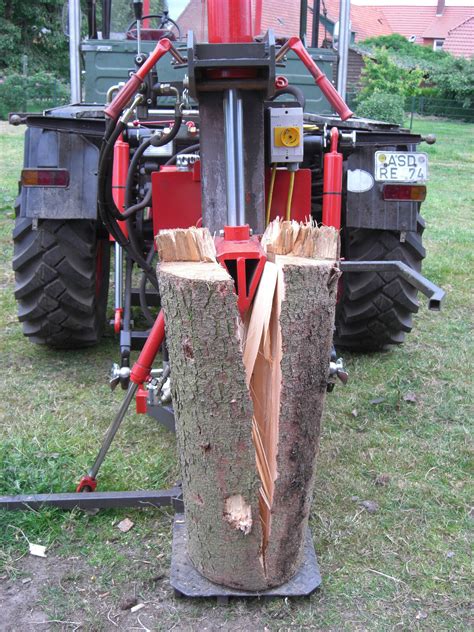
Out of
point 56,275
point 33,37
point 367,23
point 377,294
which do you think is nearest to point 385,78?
point 33,37

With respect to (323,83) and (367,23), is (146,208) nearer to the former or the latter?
(323,83)

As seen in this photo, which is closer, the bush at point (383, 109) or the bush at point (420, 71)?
the bush at point (383, 109)

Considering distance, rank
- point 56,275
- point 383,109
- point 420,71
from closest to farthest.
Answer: point 56,275
point 383,109
point 420,71

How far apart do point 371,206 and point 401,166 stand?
0.28m

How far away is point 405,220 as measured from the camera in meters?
3.66

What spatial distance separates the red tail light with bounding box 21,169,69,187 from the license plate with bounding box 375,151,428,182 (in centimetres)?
145

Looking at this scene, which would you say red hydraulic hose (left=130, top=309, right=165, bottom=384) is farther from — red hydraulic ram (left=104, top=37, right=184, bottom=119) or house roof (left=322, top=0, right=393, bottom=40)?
house roof (left=322, top=0, right=393, bottom=40)

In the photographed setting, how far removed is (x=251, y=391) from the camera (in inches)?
89.0

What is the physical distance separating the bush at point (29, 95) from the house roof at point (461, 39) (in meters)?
32.3

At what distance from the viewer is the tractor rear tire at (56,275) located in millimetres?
3729

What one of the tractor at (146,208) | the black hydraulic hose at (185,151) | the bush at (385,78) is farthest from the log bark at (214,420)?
the bush at (385,78)

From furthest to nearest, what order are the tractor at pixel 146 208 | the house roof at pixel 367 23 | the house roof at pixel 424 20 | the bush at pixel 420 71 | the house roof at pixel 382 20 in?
the house roof at pixel 424 20, the house roof at pixel 367 23, the bush at pixel 420 71, the house roof at pixel 382 20, the tractor at pixel 146 208

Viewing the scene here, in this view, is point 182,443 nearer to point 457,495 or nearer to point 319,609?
point 319,609

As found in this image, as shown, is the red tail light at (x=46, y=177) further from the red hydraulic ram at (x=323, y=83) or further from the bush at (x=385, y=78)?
the bush at (x=385, y=78)
